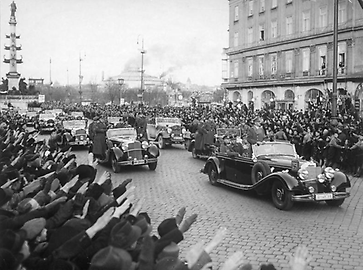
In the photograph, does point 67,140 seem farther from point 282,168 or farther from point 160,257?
point 160,257

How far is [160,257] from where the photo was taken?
7.79 feet

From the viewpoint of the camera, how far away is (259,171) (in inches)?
401

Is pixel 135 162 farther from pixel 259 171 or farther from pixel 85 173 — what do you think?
pixel 85 173

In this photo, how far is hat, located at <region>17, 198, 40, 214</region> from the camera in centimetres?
298

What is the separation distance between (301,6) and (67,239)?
38.4 metres

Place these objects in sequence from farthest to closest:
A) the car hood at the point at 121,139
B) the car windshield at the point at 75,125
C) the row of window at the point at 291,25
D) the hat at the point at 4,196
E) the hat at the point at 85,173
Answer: the row of window at the point at 291,25 → the car windshield at the point at 75,125 → the car hood at the point at 121,139 → the hat at the point at 85,173 → the hat at the point at 4,196

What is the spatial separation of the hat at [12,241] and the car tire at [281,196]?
7.20 metres

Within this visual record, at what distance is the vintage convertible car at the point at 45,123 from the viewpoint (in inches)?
1230

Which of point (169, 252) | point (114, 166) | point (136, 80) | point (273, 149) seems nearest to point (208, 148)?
point (114, 166)

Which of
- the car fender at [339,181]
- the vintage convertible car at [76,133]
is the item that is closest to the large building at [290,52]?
the vintage convertible car at [76,133]

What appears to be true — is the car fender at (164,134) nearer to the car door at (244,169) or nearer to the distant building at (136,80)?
the car door at (244,169)

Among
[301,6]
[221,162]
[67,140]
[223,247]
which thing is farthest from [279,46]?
[223,247]

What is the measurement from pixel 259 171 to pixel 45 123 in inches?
964

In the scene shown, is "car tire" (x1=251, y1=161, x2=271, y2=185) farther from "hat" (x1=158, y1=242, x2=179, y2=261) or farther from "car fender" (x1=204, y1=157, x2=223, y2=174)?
"hat" (x1=158, y1=242, x2=179, y2=261)
